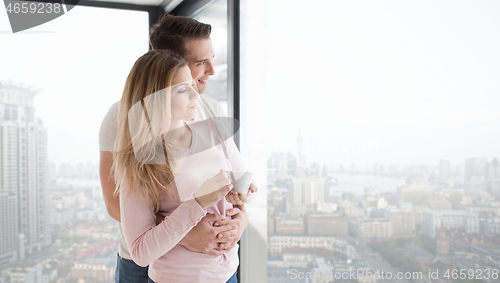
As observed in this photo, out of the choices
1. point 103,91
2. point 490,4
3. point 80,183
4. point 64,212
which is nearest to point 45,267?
point 64,212

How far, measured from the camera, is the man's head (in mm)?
1227

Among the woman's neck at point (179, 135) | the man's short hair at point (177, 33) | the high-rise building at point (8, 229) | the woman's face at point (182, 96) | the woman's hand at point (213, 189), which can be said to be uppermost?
the man's short hair at point (177, 33)

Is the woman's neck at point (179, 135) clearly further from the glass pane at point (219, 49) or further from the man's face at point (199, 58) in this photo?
the glass pane at point (219, 49)

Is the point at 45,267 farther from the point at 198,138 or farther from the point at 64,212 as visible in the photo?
the point at 198,138

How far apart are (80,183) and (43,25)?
1176 mm

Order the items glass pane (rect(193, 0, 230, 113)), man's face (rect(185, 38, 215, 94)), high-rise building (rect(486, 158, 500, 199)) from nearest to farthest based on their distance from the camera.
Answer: high-rise building (rect(486, 158, 500, 199)), man's face (rect(185, 38, 215, 94)), glass pane (rect(193, 0, 230, 113))

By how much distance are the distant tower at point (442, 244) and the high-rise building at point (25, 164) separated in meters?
2.43

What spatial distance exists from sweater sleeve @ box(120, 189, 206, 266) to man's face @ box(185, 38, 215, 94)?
54 centimetres

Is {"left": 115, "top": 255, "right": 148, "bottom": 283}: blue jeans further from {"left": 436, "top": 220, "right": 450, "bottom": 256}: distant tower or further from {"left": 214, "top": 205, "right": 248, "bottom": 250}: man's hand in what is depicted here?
{"left": 436, "top": 220, "right": 450, "bottom": 256}: distant tower

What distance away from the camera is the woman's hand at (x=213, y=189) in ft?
2.97

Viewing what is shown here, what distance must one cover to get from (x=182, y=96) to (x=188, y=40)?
0.34 meters

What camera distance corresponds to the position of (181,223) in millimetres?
894

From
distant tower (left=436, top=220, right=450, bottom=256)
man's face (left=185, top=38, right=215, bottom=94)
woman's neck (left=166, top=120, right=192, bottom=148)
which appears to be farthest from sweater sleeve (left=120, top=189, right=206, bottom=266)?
distant tower (left=436, top=220, right=450, bottom=256)

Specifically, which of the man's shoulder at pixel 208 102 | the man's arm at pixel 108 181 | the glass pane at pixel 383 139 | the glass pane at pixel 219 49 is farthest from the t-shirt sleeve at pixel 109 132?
the glass pane at pixel 219 49
